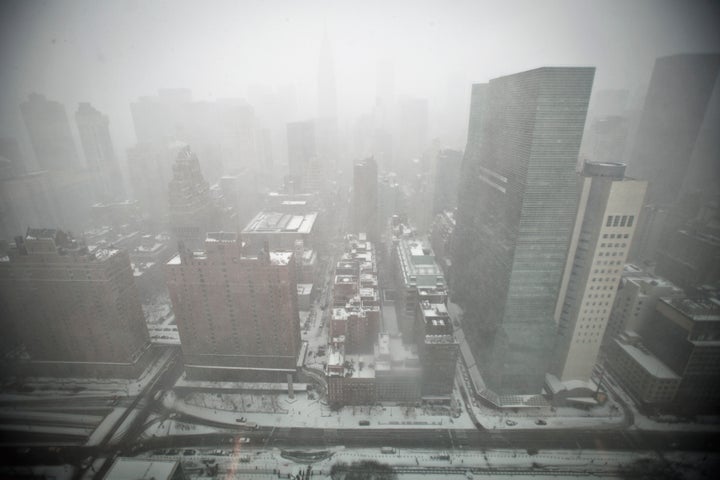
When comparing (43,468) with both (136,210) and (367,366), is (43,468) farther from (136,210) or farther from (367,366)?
(136,210)

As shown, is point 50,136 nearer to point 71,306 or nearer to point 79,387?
point 71,306

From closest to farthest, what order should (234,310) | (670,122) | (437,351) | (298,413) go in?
(437,351) → (298,413) → (234,310) → (670,122)

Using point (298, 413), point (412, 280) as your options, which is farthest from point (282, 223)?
point (298, 413)

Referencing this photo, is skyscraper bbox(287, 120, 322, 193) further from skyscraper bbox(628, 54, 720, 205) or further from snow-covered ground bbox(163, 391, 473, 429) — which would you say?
skyscraper bbox(628, 54, 720, 205)

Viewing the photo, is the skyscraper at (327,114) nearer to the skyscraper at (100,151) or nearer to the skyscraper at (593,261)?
the skyscraper at (100,151)

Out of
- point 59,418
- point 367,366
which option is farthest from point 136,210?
point 367,366

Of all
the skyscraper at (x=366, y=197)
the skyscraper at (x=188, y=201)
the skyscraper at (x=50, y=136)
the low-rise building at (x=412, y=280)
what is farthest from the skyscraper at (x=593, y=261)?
the skyscraper at (x=50, y=136)
